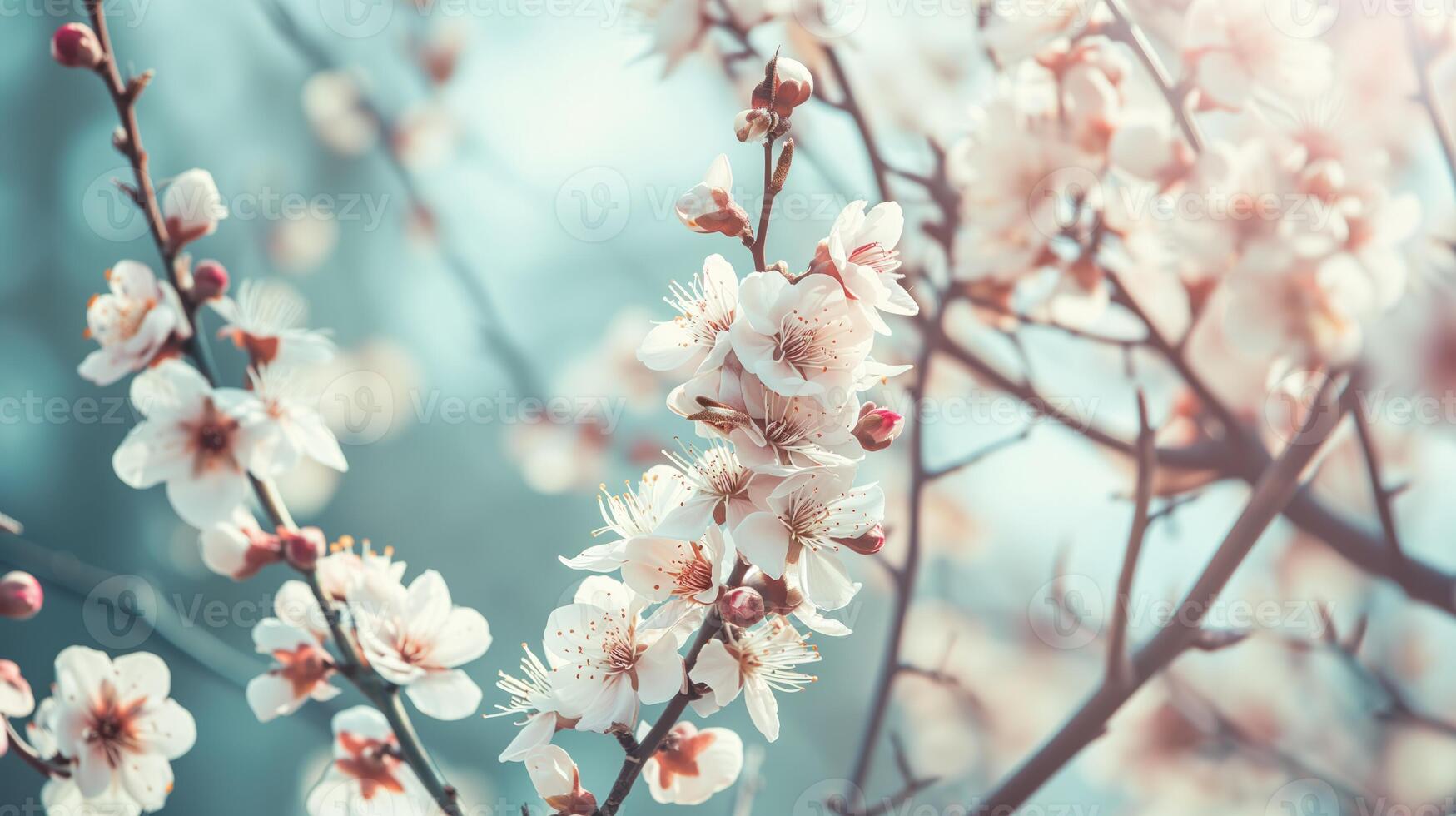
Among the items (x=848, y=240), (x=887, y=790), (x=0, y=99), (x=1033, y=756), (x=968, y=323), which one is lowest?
(x=887, y=790)

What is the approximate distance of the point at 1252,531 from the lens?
56cm

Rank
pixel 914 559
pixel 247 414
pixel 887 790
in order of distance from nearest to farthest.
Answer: pixel 247 414 → pixel 914 559 → pixel 887 790

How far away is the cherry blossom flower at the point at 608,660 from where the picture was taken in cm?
34

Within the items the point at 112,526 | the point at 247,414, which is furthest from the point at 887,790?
the point at 112,526

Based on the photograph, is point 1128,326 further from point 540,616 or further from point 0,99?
point 0,99

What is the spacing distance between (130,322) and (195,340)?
0.03 meters

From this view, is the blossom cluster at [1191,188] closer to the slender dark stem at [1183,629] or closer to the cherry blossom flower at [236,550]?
the slender dark stem at [1183,629]

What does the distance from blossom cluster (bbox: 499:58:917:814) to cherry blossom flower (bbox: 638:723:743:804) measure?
48 mm

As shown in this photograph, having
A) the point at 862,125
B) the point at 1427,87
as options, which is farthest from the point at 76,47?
the point at 1427,87

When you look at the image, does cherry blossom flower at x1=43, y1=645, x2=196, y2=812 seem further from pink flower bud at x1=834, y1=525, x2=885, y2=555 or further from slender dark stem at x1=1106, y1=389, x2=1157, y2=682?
slender dark stem at x1=1106, y1=389, x2=1157, y2=682

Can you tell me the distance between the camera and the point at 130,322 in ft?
1.51

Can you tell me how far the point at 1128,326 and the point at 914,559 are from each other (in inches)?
14.1

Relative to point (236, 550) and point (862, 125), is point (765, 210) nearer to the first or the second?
point (236, 550)

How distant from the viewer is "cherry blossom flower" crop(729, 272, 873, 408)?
12.0 inches
